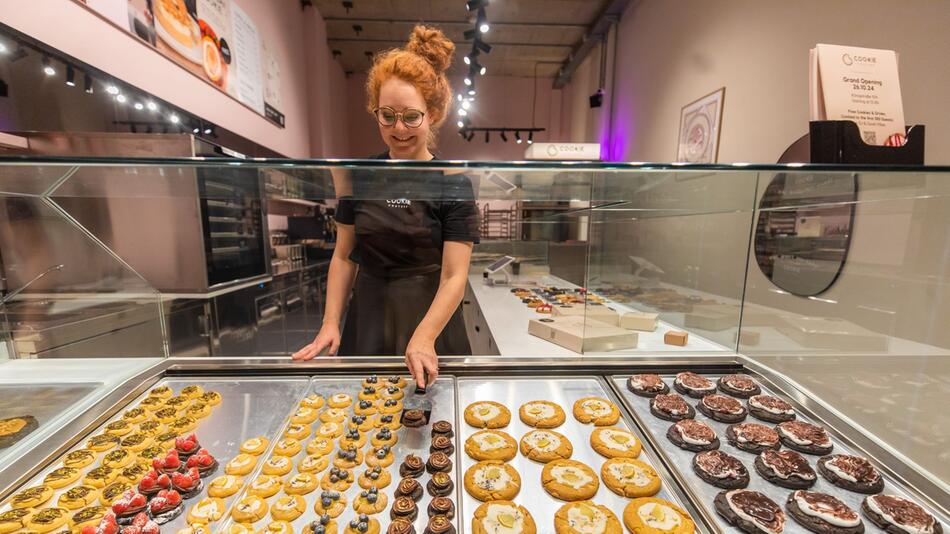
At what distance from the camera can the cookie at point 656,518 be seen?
81 cm

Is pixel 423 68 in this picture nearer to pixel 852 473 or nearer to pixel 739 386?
pixel 739 386

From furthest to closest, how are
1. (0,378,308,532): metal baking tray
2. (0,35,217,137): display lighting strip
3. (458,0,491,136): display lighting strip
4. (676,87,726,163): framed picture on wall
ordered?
(458,0,491,136): display lighting strip, (676,87,726,163): framed picture on wall, (0,35,217,137): display lighting strip, (0,378,308,532): metal baking tray

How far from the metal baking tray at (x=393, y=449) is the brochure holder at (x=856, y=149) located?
141 centimetres

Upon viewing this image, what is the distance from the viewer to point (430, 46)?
1439 millimetres

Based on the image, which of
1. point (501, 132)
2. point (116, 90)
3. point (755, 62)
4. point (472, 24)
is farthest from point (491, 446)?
point (501, 132)

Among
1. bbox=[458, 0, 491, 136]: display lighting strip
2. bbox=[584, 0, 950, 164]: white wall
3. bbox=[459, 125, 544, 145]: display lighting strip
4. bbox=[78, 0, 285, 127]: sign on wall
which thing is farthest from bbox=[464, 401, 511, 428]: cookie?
bbox=[459, 125, 544, 145]: display lighting strip

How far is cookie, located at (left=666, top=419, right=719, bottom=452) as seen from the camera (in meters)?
1.05

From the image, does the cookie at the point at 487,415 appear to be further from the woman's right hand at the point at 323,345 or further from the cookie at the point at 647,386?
the woman's right hand at the point at 323,345

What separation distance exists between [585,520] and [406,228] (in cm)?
125

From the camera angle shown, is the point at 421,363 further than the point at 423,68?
No

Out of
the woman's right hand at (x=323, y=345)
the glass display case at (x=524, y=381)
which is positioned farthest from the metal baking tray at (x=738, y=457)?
the woman's right hand at (x=323, y=345)

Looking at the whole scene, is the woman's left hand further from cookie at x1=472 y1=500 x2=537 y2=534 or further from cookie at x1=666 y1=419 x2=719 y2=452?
cookie at x1=666 y1=419 x2=719 y2=452

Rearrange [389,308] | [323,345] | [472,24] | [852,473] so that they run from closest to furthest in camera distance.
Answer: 1. [852,473]
2. [323,345]
3. [389,308]
4. [472,24]

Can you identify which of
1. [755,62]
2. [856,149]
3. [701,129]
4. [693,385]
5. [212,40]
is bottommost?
[693,385]
